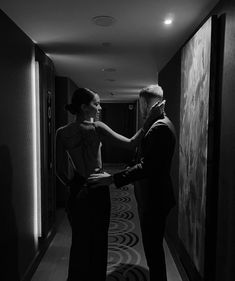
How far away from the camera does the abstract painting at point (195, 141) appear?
6.53ft

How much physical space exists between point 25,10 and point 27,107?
3.06ft

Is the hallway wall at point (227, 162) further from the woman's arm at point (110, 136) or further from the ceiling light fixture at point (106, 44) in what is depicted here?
the ceiling light fixture at point (106, 44)

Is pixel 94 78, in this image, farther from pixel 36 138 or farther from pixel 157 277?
pixel 157 277

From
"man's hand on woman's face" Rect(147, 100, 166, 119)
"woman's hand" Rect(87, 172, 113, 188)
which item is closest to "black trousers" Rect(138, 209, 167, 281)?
"woman's hand" Rect(87, 172, 113, 188)

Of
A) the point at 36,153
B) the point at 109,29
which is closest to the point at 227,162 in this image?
the point at 109,29

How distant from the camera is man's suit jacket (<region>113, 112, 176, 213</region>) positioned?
194 centimetres

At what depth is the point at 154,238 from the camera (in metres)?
2.15

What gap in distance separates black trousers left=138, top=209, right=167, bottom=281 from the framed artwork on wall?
0.27 metres

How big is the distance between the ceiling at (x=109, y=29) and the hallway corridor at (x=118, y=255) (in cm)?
223

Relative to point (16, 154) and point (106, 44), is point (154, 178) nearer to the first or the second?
point (16, 154)

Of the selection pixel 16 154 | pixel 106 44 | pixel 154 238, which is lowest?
pixel 154 238

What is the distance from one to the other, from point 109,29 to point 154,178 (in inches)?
52.7

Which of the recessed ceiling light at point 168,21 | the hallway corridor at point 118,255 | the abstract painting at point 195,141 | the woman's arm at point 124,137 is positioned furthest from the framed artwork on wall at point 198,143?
the hallway corridor at point 118,255

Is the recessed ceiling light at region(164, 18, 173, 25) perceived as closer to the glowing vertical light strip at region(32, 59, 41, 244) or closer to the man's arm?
the man's arm
